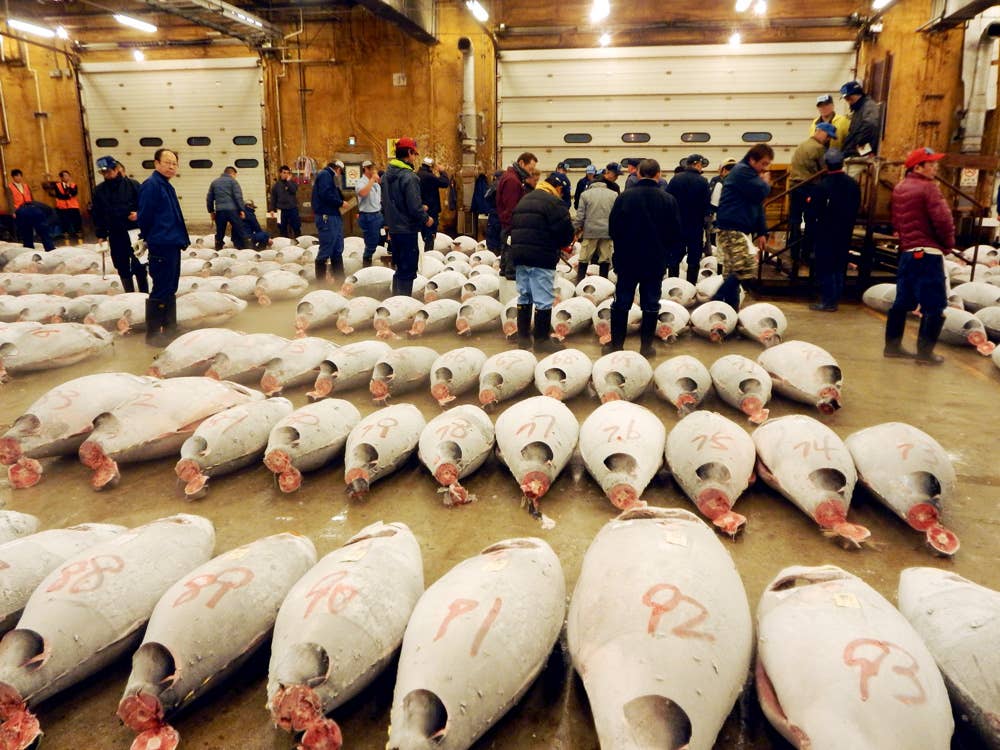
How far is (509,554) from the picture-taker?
7.29ft

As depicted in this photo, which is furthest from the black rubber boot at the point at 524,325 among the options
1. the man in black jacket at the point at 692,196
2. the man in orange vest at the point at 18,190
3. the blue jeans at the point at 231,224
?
the man in orange vest at the point at 18,190

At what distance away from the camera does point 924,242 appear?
538cm

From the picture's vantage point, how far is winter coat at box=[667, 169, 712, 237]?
754 centimetres

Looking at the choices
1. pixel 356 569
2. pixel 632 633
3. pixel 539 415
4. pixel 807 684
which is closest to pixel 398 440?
pixel 539 415

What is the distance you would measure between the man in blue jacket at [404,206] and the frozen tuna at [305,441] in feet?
13.5

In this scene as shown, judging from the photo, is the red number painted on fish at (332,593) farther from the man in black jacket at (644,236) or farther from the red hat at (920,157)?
the red hat at (920,157)

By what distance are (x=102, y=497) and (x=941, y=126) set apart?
53.0 ft

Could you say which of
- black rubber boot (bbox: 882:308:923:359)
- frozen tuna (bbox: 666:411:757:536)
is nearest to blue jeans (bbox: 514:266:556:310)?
frozen tuna (bbox: 666:411:757:536)

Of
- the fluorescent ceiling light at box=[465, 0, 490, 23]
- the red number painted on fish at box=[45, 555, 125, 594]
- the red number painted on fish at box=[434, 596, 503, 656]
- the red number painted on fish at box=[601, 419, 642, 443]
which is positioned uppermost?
the fluorescent ceiling light at box=[465, 0, 490, 23]

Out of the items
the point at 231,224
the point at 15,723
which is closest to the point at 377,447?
the point at 15,723

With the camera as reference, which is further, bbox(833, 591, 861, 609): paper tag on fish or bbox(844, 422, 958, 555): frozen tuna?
bbox(844, 422, 958, 555): frozen tuna

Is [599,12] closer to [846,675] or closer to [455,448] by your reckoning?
[455,448]

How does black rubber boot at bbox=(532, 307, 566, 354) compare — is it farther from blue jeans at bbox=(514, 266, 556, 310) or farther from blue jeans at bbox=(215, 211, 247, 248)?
blue jeans at bbox=(215, 211, 247, 248)

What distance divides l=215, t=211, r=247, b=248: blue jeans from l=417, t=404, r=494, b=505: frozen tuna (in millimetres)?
9180
